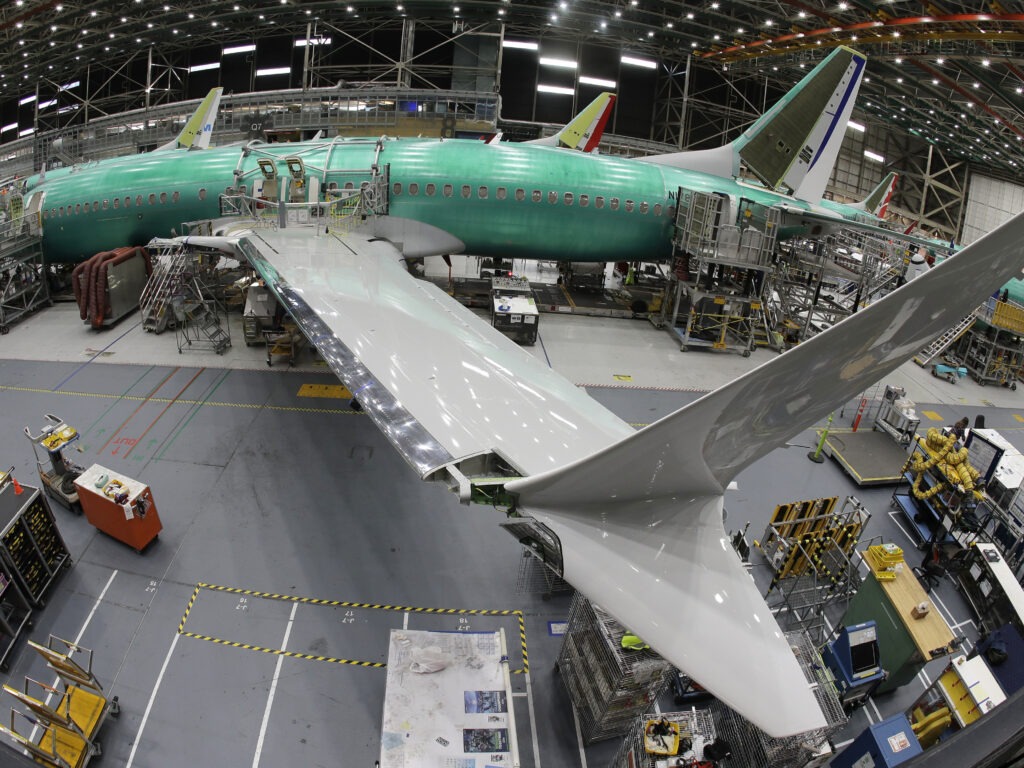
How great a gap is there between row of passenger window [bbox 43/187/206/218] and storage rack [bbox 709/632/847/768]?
19.5m

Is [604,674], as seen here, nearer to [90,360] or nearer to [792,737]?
[792,737]

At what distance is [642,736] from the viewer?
6.45 meters

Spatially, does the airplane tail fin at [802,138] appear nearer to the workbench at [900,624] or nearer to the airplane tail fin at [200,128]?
the workbench at [900,624]

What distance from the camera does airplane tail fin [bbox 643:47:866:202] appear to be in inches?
680

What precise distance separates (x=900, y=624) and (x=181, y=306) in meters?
18.2

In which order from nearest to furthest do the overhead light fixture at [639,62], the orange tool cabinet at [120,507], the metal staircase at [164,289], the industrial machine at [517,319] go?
1. the orange tool cabinet at [120,507]
2. the metal staircase at [164,289]
3. the industrial machine at [517,319]
4. the overhead light fixture at [639,62]

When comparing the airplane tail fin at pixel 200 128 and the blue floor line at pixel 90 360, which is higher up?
the airplane tail fin at pixel 200 128

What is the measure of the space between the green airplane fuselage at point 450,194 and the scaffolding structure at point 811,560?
11184 mm

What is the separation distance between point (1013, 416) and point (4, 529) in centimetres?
2383

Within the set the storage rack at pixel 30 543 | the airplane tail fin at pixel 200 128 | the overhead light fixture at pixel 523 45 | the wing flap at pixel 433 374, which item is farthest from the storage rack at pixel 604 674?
the overhead light fixture at pixel 523 45

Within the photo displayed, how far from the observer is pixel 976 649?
8.88m

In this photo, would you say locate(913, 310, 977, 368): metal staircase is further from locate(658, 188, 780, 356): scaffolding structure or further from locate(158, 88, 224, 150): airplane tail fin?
locate(158, 88, 224, 150): airplane tail fin

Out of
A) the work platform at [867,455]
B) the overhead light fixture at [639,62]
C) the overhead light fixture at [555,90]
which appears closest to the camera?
the work platform at [867,455]

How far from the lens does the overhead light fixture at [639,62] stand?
4406 cm
